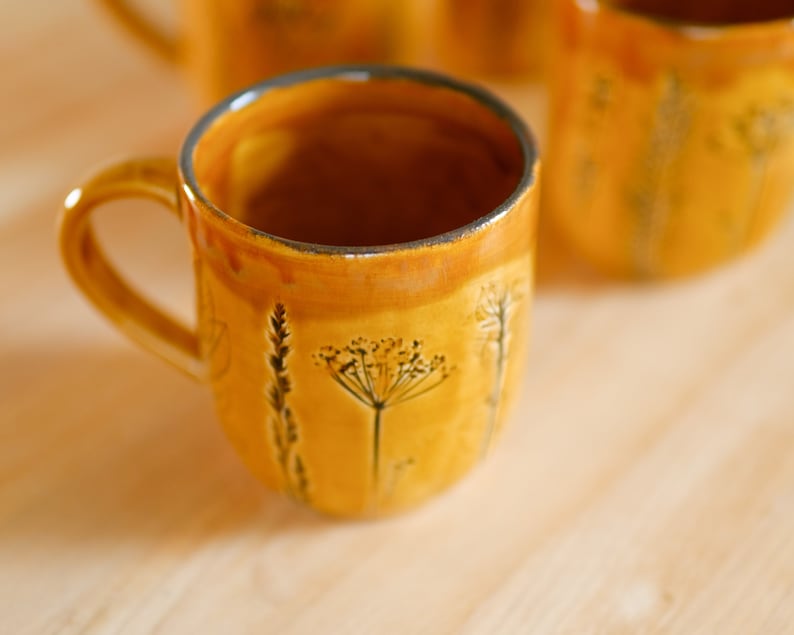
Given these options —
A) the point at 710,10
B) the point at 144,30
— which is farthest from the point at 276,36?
the point at 710,10

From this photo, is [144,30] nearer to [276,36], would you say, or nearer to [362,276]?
[276,36]

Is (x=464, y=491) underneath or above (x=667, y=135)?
underneath

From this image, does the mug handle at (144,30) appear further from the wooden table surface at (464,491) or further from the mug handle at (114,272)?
the mug handle at (114,272)

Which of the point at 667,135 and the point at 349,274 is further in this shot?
the point at 667,135

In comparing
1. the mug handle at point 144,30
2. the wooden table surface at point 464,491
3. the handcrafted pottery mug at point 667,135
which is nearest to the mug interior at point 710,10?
the handcrafted pottery mug at point 667,135

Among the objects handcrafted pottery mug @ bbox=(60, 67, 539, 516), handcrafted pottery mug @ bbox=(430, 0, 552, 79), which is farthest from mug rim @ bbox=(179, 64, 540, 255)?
handcrafted pottery mug @ bbox=(430, 0, 552, 79)

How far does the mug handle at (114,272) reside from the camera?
15.6 inches

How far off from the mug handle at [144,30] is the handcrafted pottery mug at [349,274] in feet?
0.70

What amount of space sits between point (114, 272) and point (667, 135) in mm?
262

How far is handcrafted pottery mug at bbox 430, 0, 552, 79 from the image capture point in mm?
636

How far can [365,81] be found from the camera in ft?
1.42

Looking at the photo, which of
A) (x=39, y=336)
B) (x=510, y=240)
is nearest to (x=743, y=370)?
(x=510, y=240)

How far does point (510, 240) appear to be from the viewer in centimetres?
37

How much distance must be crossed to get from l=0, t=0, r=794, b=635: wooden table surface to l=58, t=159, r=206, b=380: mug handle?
60mm
